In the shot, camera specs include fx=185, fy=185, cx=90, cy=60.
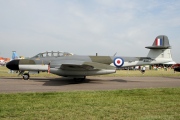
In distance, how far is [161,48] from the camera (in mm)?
16375

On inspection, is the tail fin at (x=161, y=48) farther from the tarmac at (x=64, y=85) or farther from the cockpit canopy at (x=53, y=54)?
the cockpit canopy at (x=53, y=54)

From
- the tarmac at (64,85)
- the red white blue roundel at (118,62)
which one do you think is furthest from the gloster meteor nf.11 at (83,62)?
the tarmac at (64,85)

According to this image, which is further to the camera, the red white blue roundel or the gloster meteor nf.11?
the red white blue roundel

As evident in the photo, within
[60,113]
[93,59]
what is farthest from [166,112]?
[93,59]

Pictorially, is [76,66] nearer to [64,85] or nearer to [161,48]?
[64,85]

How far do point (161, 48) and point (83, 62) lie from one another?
23.7 feet

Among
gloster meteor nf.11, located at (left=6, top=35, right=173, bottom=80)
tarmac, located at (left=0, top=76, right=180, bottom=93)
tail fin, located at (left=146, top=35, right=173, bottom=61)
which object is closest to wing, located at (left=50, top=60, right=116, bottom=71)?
gloster meteor nf.11, located at (left=6, top=35, right=173, bottom=80)

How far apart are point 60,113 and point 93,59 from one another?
11.3 metres

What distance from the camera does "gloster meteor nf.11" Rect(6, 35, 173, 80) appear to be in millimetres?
14039

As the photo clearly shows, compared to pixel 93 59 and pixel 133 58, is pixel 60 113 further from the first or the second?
pixel 133 58

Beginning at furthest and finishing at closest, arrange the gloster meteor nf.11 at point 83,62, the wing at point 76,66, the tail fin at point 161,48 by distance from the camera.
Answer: the tail fin at point 161,48, the gloster meteor nf.11 at point 83,62, the wing at point 76,66

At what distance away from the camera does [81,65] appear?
43.7 feet

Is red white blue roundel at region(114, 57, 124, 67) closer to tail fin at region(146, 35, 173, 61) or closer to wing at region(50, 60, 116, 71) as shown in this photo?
wing at region(50, 60, 116, 71)

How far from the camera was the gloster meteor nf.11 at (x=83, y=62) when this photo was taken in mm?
14039
